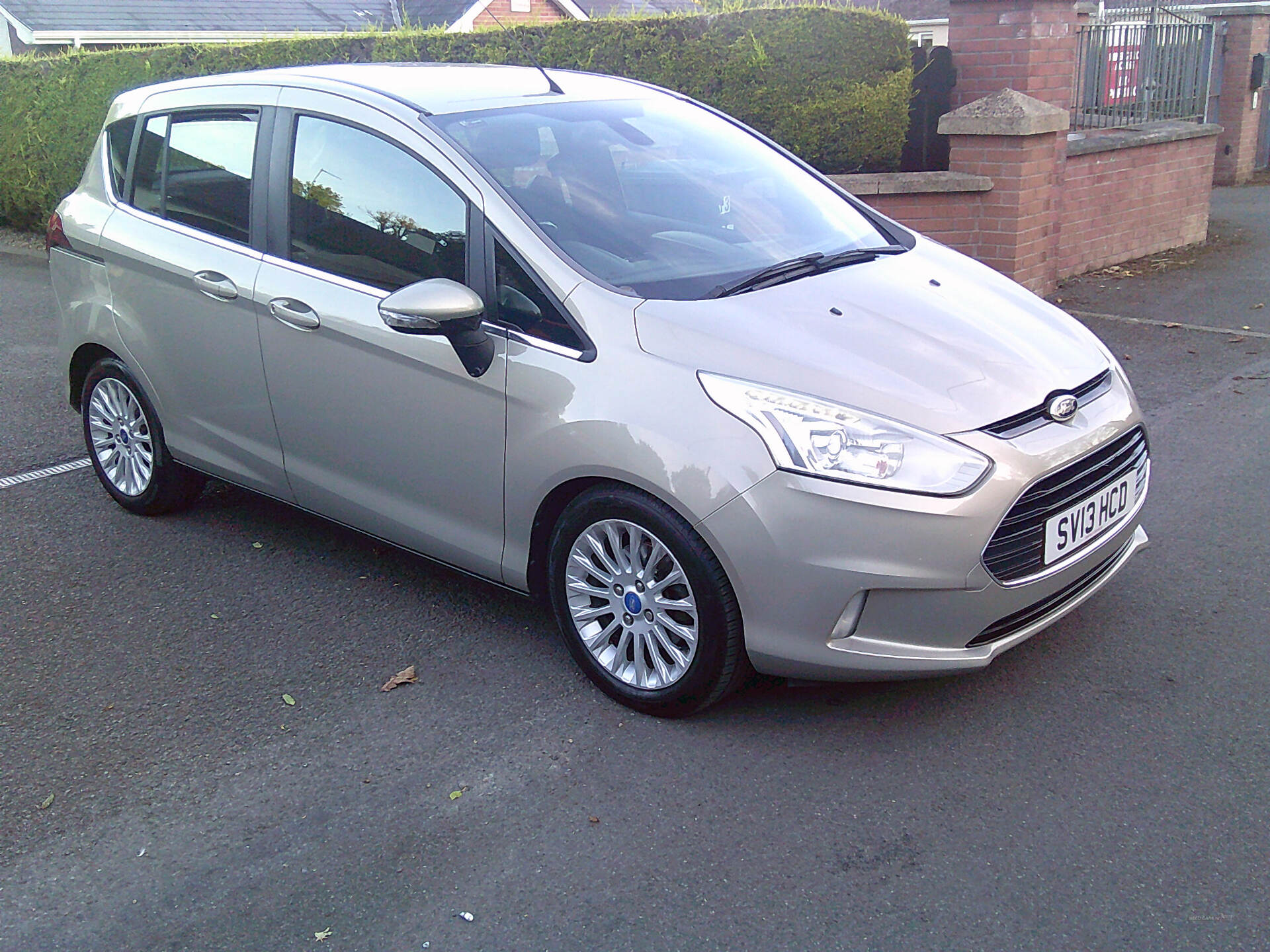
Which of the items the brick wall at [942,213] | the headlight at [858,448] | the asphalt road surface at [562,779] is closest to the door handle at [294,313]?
the asphalt road surface at [562,779]

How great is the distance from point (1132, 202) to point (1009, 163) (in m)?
2.56

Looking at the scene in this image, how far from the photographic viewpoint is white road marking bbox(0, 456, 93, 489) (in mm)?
5898

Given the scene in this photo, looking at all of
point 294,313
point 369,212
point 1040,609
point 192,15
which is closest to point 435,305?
point 369,212

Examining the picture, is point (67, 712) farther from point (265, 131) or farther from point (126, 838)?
point (265, 131)

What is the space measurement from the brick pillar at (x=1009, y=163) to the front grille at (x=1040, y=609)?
17.1ft

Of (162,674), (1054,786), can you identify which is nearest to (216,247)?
(162,674)

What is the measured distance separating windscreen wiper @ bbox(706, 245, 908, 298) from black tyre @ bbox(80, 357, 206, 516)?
2.61 metres

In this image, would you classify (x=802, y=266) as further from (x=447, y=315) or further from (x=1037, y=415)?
(x=447, y=315)

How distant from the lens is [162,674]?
13.3 ft

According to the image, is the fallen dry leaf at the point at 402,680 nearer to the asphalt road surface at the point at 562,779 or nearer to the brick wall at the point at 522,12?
the asphalt road surface at the point at 562,779

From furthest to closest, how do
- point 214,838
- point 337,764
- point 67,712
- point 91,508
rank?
point 91,508 < point 67,712 < point 337,764 < point 214,838

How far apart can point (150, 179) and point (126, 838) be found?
9.51ft

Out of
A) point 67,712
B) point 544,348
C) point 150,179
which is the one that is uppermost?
point 150,179

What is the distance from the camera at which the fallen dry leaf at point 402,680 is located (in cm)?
393
